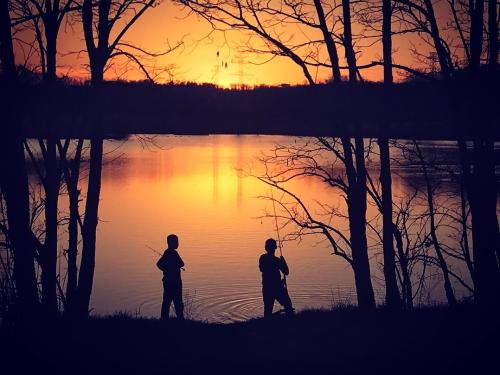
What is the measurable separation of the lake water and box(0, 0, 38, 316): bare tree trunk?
2.34 metres

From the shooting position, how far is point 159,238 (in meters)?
31.2

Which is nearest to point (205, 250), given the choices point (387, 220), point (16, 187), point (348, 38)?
point (387, 220)

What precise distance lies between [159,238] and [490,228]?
68.2ft

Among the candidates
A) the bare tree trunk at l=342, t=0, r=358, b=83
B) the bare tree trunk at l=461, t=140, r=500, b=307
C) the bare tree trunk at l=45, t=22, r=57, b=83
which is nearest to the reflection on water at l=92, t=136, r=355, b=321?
the bare tree trunk at l=45, t=22, r=57, b=83

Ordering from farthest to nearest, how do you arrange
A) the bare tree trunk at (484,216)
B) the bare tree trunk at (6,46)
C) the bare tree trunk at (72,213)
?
the bare tree trunk at (72,213)
the bare tree trunk at (484,216)
the bare tree trunk at (6,46)

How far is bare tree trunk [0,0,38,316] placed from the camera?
9.07 m

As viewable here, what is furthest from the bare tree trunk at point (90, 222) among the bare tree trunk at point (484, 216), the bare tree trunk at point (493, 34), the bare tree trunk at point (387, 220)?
the bare tree trunk at point (493, 34)

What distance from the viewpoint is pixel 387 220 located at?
13.0m

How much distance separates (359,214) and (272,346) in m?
5.32

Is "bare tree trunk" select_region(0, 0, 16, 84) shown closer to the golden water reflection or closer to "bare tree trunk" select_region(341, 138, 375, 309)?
the golden water reflection

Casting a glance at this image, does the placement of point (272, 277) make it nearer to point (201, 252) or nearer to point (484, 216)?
point (484, 216)

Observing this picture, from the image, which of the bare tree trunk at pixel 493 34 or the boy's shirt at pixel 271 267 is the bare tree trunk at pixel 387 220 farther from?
the bare tree trunk at pixel 493 34

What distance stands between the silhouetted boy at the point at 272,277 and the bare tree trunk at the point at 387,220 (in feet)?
7.15

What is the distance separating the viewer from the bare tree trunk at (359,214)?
13.3m
